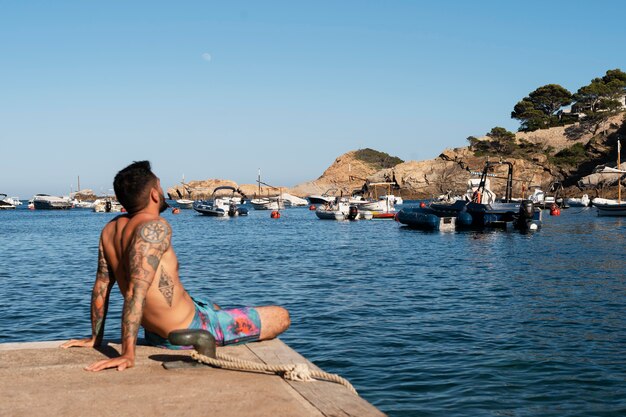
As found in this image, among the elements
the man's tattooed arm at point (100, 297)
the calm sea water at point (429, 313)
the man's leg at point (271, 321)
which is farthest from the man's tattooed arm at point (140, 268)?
the calm sea water at point (429, 313)

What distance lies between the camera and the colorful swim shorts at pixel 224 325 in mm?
6125

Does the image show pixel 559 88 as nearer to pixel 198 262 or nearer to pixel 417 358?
pixel 198 262

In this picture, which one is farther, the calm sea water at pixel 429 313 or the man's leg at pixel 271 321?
the calm sea water at pixel 429 313

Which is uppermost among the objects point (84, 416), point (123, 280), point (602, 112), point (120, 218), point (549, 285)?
point (602, 112)

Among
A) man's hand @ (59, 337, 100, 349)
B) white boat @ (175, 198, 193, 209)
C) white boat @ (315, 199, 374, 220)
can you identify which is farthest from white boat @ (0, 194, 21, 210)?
man's hand @ (59, 337, 100, 349)

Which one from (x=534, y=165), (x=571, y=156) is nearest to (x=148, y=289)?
(x=534, y=165)

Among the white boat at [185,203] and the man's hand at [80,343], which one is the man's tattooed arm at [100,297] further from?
the white boat at [185,203]

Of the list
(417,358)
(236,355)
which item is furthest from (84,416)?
(417,358)

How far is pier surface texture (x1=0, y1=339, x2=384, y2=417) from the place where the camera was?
4.45m

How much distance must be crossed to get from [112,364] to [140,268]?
30.6 inches

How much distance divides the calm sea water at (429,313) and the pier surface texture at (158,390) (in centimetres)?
394

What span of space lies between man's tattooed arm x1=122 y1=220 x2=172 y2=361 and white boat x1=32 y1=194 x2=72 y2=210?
16284 cm

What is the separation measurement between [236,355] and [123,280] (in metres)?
1.18

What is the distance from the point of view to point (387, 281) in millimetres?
23562
